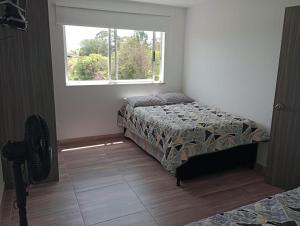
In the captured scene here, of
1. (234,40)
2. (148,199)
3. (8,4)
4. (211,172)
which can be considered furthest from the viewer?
(234,40)

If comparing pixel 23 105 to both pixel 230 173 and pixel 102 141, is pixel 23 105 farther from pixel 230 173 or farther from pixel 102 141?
pixel 230 173

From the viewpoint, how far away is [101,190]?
8.89ft

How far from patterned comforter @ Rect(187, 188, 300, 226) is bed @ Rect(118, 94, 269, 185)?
125cm

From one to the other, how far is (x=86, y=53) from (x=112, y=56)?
43 cm

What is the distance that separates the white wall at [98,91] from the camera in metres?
3.80

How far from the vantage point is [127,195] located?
103 inches

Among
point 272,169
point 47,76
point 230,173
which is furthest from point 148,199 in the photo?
point 47,76

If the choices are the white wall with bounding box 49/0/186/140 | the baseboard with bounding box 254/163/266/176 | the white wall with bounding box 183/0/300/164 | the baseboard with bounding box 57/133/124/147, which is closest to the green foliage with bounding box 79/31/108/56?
the white wall with bounding box 49/0/186/140

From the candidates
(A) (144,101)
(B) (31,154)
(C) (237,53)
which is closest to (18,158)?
(B) (31,154)

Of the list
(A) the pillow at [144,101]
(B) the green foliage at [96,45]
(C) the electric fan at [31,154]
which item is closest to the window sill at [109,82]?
(A) the pillow at [144,101]

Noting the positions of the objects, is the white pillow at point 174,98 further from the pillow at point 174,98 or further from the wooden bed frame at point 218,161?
the wooden bed frame at point 218,161

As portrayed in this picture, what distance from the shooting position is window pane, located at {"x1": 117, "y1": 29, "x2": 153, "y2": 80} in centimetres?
424

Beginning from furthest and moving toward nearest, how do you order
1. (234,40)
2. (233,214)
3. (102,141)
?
(102,141), (234,40), (233,214)

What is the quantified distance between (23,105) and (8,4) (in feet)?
4.90
